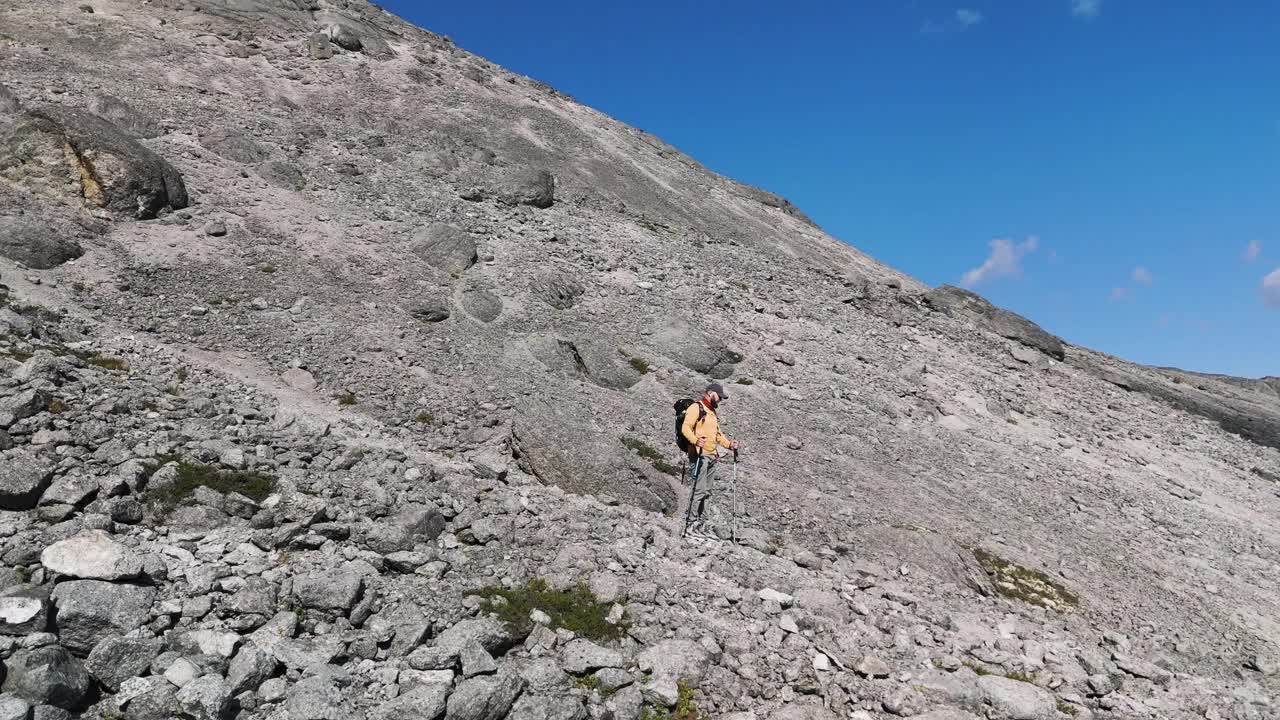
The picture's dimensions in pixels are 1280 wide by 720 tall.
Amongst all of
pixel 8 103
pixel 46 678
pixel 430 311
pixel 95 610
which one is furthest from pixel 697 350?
pixel 8 103

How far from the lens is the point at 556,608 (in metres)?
11.1

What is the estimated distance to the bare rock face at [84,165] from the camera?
73.2 ft

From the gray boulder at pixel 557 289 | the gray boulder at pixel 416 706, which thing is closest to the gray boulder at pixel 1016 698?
the gray boulder at pixel 416 706

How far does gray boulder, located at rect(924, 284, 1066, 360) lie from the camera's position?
3666cm

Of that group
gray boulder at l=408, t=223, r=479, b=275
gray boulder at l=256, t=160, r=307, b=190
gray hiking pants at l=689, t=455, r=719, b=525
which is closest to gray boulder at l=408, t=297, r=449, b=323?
gray boulder at l=408, t=223, r=479, b=275

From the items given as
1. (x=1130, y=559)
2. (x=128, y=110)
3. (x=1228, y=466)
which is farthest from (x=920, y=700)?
(x=128, y=110)

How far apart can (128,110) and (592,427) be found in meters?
25.7

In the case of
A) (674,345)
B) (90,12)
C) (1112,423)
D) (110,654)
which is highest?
(90,12)

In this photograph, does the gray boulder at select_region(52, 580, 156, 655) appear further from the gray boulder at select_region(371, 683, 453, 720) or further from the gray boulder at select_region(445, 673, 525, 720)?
the gray boulder at select_region(445, 673, 525, 720)

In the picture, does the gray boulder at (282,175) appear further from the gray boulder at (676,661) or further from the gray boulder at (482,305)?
the gray boulder at (676,661)

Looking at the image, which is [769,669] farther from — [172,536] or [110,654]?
[172,536]

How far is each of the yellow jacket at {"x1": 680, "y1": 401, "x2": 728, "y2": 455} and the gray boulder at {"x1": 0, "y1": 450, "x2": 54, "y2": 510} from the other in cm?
1112

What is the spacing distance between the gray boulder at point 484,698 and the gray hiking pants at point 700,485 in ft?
22.8

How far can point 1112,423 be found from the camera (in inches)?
1203
